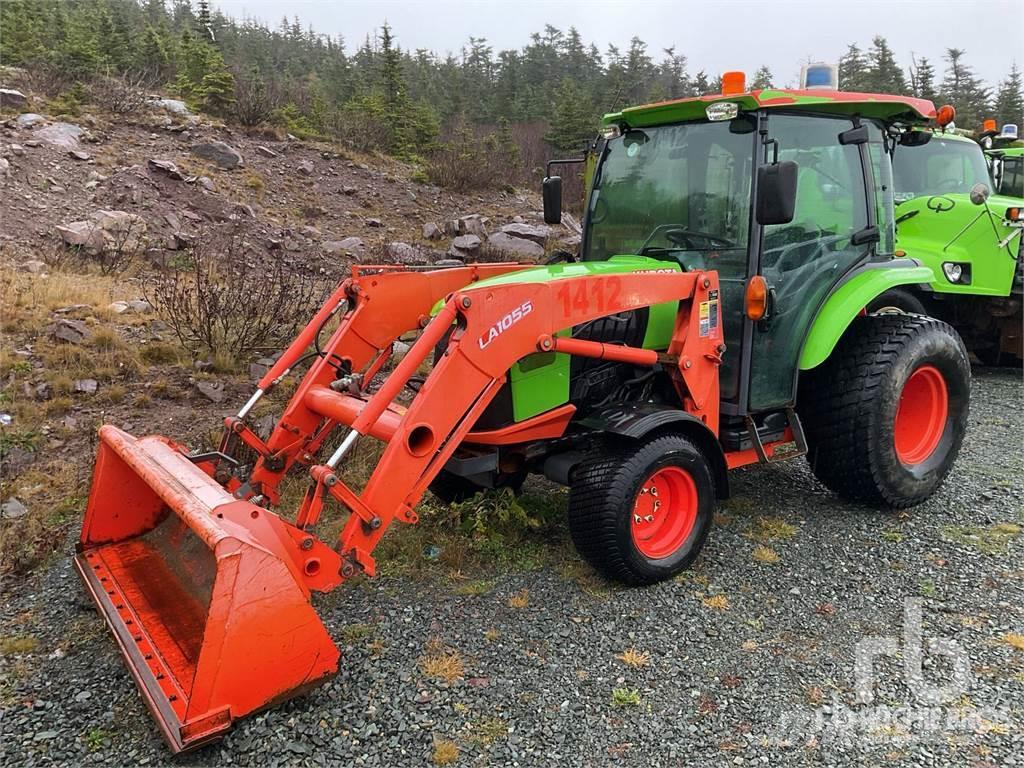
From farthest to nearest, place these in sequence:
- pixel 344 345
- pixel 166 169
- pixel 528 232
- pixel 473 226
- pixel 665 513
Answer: pixel 473 226 < pixel 528 232 < pixel 166 169 < pixel 344 345 < pixel 665 513

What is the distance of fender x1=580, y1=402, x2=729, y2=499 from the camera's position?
3.58m

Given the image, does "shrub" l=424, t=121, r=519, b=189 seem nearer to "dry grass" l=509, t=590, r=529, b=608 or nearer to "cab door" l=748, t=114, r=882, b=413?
"cab door" l=748, t=114, r=882, b=413

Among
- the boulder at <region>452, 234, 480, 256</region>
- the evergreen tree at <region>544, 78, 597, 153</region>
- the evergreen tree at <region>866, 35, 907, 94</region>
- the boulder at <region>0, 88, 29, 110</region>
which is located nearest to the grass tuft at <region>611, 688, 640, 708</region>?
the boulder at <region>452, 234, 480, 256</region>

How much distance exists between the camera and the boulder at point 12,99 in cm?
1338

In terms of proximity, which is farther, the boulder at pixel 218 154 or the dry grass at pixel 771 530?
the boulder at pixel 218 154

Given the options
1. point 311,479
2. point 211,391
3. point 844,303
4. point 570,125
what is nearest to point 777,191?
point 844,303

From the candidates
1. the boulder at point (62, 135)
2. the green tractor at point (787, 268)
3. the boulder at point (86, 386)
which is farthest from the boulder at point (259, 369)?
the boulder at point (62, 135)

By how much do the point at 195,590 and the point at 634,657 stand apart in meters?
1.89

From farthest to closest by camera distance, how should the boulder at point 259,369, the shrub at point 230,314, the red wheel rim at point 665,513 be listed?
1. the shrub at point 230,314
2. the boulder at point 259,369
3. the red wheel rim at point 665,513

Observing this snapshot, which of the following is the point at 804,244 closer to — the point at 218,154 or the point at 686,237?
the point at 686,237

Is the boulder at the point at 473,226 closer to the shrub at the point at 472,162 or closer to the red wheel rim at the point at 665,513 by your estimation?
the shrub at the point at 472,162

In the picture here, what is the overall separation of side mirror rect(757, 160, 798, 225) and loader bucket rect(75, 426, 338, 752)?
8.25 feet

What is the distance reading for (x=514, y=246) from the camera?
14.0m

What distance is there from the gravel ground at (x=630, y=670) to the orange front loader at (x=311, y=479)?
223mm
